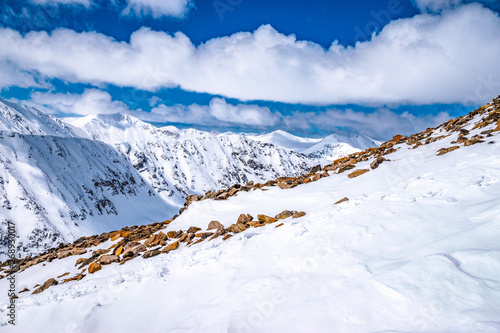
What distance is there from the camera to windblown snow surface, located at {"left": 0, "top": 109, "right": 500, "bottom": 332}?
3709 mm

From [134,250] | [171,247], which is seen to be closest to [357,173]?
[171,247]

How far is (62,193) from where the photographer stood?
67.0 metres

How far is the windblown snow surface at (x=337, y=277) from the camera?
12.2 feet

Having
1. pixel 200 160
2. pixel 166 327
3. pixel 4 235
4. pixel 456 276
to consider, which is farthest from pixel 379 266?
pixel 200 160

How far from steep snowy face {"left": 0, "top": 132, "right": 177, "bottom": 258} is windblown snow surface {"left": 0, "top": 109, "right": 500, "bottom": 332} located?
189 feet

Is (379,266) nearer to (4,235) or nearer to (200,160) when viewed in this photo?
(4,235)

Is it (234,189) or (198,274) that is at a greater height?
(234,189)

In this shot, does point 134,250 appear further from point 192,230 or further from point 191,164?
point 191,164

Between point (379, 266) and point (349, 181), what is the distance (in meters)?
8.12

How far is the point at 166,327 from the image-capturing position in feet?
16.4

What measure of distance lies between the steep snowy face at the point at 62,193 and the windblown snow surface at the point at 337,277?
57503mm

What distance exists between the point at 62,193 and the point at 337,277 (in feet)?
267

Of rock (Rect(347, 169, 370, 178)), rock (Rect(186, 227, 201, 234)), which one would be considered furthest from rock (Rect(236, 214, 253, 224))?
rock (Rect(347, 169, 370, 178))

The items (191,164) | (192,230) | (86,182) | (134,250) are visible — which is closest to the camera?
(134,250)
